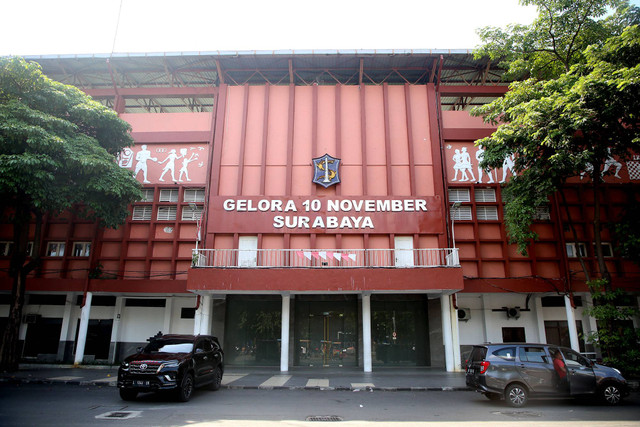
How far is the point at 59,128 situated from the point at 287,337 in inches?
498

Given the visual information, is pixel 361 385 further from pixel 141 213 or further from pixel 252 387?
pixel 141 213

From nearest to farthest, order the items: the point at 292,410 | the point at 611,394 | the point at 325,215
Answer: the point at 292,410 → the point at 611,394 → the point at 325,215

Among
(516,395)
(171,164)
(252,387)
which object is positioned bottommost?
(252,387)

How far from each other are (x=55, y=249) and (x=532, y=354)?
2161cm

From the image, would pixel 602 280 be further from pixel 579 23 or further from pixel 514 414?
pixel 579 23

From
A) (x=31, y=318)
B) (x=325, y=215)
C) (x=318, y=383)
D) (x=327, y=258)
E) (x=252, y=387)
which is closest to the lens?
(x=252, y=387)

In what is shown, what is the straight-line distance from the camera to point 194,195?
20422 millimetres

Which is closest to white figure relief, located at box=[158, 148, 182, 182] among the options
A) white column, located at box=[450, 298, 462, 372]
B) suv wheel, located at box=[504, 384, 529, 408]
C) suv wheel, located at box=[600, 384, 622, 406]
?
white column, located at box=[450, 298, 462, 372]

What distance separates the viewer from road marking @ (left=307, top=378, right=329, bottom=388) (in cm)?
1329

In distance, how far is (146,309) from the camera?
68.2 feet

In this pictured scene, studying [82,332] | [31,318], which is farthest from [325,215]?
[31,318]

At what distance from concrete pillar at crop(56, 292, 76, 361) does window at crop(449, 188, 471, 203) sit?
2028 centimetres

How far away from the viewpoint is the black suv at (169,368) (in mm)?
10055

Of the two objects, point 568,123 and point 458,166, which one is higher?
point 458,166
